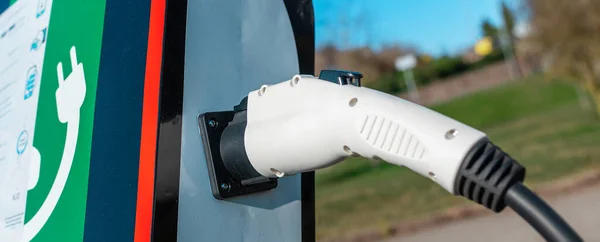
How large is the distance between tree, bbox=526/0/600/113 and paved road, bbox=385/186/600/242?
17.0 ft

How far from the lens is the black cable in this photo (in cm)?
47

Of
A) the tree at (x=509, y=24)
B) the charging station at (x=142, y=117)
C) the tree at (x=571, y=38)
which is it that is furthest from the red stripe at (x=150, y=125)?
the tree at (x=509, y=24)

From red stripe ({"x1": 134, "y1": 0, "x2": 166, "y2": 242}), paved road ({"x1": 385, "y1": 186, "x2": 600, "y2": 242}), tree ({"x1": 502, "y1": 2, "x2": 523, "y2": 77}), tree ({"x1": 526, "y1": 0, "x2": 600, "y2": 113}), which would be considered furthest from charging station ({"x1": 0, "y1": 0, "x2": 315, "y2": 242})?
tree ({"x1": 502, "y1": 2, "x2": 523, "y2": 77})

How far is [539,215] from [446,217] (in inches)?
238

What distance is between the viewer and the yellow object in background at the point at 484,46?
33419 millimetres

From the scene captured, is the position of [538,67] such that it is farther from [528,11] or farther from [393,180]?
[393,180]

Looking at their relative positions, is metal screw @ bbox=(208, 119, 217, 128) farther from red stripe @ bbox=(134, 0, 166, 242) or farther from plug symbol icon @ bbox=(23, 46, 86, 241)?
plug symbol icon @ bbox=(23, 46, 86, 241)

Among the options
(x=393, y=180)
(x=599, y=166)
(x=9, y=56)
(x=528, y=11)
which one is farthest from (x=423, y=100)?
(x=9, y=56)

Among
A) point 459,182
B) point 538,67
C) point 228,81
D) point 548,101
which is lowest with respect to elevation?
point 459,182

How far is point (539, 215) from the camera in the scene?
18.7 inches

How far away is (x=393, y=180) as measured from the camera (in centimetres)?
999

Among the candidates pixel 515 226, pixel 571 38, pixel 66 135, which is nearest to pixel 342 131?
pixel 66 135

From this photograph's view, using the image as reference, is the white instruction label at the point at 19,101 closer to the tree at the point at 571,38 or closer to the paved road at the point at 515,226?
the paved road at the point at 515,226

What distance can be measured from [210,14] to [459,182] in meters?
0.33
